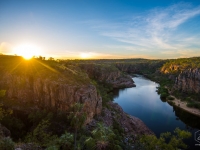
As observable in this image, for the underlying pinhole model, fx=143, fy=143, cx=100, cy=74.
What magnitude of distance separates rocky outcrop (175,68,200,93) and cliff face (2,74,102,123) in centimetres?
4571

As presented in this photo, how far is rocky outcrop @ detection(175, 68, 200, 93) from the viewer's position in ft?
184

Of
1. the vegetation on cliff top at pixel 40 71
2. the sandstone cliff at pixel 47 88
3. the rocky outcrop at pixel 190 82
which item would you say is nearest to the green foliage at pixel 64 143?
the sandstone cliff at pixel 47 88

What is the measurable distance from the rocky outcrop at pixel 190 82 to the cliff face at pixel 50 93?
150 feet

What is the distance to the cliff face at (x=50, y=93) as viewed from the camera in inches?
990

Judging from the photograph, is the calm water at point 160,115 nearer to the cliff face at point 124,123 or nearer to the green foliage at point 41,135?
the cliff face at point 124,123

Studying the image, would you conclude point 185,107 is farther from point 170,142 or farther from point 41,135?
point 41,135

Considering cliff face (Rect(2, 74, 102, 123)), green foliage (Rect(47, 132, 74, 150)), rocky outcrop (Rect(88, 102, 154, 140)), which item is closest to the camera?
green foliage (Rect(47, 132, 74, 150))

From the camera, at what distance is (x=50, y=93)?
87.9 feet

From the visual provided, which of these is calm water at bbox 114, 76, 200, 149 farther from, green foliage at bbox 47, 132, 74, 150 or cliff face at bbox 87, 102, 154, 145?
green foliage at bbox 47, 132, 74, 150

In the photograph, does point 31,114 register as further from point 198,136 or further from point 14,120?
point 198,136

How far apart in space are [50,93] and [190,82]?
55.7 meters

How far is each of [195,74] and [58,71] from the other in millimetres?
55281

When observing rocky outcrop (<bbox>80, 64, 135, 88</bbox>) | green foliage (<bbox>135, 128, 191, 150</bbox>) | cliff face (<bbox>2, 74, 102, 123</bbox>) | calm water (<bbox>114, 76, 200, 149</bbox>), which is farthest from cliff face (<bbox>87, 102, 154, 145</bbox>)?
rocky outcrop (<bbox>80, 64, 135, 88</bbox>)

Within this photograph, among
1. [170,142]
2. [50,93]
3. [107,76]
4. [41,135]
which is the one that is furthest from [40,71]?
[107,76]
